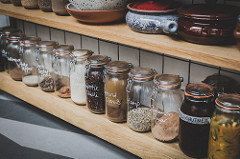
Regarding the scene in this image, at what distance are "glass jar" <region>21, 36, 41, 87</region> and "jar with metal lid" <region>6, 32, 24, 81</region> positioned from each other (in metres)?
0.06

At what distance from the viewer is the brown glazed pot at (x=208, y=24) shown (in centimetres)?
82

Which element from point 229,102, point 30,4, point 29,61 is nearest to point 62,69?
point 29,61

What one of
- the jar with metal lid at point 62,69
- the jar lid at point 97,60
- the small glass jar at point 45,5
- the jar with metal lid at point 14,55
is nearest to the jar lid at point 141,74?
the jar lid at point 97,60

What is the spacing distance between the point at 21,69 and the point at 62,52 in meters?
0.40

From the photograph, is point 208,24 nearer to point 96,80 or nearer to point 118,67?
point 118,67

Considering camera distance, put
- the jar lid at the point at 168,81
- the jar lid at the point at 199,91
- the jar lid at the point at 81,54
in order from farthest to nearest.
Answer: the jar lid at the point at 81,54 → the jar lid at the point at 168,81 → the jar lid at the point at 199,91

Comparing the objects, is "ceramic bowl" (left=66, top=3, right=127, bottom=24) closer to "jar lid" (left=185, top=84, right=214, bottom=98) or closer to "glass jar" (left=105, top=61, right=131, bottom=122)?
"glass jar" (left=105, top=61, right=131, bottom=122)

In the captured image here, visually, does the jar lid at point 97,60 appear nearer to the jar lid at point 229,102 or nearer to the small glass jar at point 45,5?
the small glass jar at point 45,5

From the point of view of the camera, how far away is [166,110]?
1108 mm

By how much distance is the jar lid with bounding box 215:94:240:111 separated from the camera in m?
0.83

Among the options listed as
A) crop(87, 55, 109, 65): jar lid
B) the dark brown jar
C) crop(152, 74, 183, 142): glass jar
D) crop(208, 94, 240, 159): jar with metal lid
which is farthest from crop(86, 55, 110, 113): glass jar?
crop(208, 94, 240, 159): jar with metal lid

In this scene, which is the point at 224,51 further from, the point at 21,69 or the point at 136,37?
the point at 21,69

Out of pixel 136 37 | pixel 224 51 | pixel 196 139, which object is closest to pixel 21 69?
pixel 136 37

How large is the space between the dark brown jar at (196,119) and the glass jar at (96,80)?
1.35 feet
